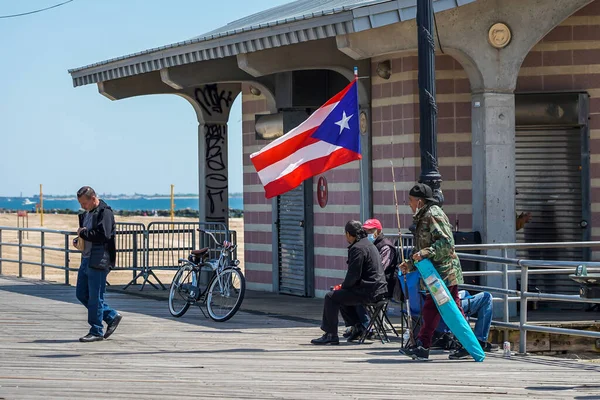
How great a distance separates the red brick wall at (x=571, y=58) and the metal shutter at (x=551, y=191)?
2.01 ft

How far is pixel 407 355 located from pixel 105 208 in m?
3.89

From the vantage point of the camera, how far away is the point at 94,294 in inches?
546

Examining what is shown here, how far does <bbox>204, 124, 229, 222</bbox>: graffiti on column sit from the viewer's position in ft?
74.4

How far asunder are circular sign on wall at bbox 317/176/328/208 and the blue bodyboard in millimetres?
7344

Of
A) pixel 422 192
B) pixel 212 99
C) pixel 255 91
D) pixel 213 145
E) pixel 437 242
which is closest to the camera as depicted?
pixel 437 242

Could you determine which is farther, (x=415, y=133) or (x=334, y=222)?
(x=334, y=222)

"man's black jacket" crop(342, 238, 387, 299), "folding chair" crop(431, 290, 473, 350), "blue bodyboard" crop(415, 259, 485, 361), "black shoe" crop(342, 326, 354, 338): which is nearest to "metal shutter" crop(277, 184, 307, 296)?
"black shoe" crop(342, 326, 354, 338)

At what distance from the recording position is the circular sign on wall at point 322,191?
63.1ft

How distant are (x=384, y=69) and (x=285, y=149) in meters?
3.73

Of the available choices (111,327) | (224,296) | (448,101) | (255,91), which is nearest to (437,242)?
(111,327)

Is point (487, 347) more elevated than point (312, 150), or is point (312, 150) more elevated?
point (312, 150)

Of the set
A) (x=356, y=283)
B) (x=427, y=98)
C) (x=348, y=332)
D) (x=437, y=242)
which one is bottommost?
(x=348, y=332)

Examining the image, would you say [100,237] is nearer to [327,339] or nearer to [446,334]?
[327,339]

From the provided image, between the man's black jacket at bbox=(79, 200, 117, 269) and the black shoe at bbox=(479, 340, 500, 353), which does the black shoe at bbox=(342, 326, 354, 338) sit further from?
the man's black jacket at bbox=(79, 200, 117, 269)
